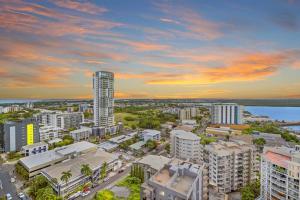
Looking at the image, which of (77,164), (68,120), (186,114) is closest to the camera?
(77,164)

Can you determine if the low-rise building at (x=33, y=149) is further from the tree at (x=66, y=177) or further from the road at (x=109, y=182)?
the road at (x=109, y=182)

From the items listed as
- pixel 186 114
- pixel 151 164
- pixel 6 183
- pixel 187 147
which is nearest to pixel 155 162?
pixel 151 164

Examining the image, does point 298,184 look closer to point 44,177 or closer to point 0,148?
point 44,177

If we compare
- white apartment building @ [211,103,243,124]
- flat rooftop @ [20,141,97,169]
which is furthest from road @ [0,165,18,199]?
white apartment building @ [211,103,243,124]

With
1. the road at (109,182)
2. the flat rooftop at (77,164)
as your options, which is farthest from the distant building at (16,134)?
the road at (109,182)

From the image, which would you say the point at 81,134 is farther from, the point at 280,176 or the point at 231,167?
the point at 280,176

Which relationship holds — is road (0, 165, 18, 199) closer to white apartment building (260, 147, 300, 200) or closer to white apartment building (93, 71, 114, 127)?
white apartment building (93, 71, 114, 127)

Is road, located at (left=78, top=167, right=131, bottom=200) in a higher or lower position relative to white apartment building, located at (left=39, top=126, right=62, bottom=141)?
lower
